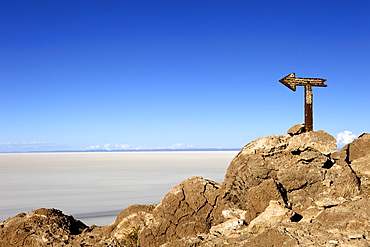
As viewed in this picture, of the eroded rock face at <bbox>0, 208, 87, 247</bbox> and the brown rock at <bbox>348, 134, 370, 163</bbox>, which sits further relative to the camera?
the brown rock at <bbox>348, 134, 370, 163</bbox>

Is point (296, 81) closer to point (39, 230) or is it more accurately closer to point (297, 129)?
point (297, 129)

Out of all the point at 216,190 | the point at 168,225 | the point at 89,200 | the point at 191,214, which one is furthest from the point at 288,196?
the point at 89,200

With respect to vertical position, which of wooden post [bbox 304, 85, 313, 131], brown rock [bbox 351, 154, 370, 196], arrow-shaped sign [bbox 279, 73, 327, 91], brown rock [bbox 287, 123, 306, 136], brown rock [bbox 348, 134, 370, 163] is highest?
arrow-shaped sign [bbox 279, 73, 327, 91]

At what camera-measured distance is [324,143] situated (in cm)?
723

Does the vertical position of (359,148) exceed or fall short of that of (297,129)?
it falls short

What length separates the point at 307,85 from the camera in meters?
8.30

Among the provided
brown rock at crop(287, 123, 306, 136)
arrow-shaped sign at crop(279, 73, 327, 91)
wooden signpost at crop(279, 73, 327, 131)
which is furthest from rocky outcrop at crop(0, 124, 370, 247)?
arrow-shaped sign at crop(279, 73, 327, 91)

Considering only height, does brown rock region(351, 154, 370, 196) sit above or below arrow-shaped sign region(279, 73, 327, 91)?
below

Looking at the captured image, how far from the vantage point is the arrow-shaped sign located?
26.8 ft

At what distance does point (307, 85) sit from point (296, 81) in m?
0.32

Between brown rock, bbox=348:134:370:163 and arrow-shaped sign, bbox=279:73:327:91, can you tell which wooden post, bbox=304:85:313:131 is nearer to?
arrow-shaped sign, bbox=279:73:327:91

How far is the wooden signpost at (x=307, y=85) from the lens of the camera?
8.17 metres

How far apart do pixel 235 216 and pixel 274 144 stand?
182 cm

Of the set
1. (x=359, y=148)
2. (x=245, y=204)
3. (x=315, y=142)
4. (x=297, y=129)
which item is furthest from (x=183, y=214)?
(x=359, y=148)
